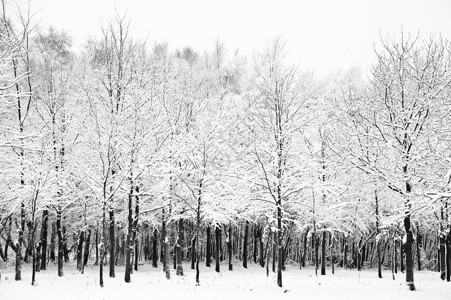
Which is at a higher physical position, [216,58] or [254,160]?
[216,58]

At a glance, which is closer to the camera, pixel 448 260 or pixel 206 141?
pixel 206 141

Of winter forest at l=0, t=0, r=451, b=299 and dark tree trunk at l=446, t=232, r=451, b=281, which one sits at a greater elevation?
winter forest at l=0, t=0, r=451, b=299

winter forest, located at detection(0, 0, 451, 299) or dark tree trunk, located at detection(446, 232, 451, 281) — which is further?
dark tree trunk, located at detection(446, 232, 451, 281)

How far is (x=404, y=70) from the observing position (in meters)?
14.3

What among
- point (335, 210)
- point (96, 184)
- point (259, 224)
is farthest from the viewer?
point (259, 224)

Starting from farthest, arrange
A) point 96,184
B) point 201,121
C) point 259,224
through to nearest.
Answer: point 259,224 < point 201,121 < point 96,184

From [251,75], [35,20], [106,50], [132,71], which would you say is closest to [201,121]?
[132,71]

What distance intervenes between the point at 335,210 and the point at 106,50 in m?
17.1

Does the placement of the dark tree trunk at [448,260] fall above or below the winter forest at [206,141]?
below

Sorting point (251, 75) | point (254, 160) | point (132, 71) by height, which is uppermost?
point (251, 75)

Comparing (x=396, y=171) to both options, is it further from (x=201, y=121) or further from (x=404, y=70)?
(x=201, y=121)

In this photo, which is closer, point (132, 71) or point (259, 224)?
point (132, 71)

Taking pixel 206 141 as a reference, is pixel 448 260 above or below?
below

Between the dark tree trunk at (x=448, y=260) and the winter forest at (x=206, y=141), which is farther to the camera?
the dark tree trunk at (x=448, y=260)
